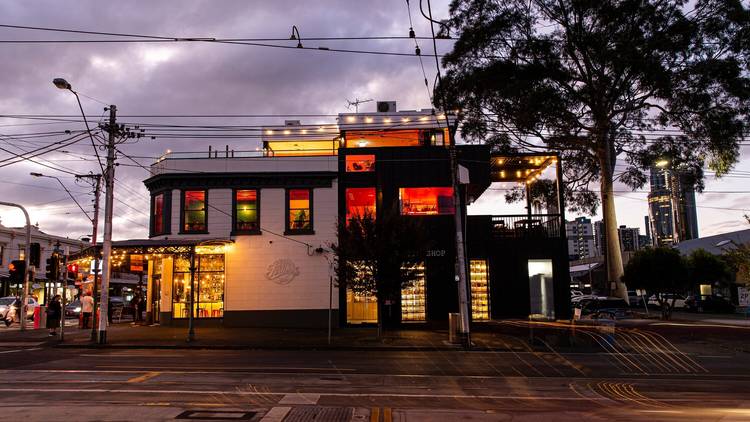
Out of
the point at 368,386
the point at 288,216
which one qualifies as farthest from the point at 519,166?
the point at 368,386

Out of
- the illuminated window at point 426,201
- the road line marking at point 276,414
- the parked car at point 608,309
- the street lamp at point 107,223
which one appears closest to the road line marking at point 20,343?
the street lamp at point 107,223

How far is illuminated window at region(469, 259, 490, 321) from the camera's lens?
2762 cm

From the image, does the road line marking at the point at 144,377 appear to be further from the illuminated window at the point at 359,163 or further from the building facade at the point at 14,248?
the building facade at the point at 14,248

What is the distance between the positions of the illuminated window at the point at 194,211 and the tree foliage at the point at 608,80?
13.3 metres

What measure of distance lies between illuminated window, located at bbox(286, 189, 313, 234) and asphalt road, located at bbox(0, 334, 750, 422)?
980 centimetres

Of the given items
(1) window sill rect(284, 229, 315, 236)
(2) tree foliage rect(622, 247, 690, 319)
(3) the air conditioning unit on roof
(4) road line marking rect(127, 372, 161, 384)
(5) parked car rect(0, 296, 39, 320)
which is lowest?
(4) road line marking rect(127, 372, 161, 384)

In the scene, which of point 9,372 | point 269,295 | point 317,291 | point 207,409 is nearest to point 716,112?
point 317,291

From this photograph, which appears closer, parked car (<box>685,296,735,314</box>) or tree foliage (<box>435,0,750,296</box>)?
tree foliage (<box>435,0,750,296</box>)

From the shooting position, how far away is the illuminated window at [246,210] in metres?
28.1

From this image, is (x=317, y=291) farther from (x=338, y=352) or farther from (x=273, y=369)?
(x=273, y=369)

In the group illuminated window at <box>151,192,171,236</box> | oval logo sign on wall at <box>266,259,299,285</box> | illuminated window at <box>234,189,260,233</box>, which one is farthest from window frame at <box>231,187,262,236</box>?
illuminated window at <box>151,192,171,236</box>

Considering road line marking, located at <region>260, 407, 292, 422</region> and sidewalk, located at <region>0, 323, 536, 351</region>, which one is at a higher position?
road line marking, located at <region>260, 407, 292, 422</region>

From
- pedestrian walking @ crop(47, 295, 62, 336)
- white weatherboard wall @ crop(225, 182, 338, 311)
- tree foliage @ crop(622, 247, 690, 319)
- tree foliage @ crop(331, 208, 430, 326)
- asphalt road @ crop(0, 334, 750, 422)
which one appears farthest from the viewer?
tree foliage @ crop(622, 247, 690, 319)

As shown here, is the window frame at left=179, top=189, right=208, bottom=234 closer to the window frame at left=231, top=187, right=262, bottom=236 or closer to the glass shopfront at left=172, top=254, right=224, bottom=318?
the glass shopfront at left=172, top=254, right=224, bottom=318
